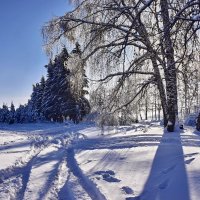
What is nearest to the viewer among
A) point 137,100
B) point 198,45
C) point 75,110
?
point 198,45

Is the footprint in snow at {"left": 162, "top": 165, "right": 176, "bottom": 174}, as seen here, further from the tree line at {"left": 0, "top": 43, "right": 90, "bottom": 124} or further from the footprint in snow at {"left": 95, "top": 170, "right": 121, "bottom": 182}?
the tree line at {"left": 0, "top": 43, "right": 90, "bottom": 124}

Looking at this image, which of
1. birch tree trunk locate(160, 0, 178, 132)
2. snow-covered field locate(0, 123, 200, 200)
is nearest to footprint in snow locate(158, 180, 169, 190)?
snow-covered field locate(0, 123, 200, 200)

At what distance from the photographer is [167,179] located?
6.74 m

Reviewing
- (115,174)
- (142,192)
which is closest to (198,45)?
(115,174)

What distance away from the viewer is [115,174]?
301 inches

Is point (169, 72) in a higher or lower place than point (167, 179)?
higher

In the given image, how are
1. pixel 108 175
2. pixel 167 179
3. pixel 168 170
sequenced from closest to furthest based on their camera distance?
pixel 167 179 < pixel 168 170 < pixel 108 175

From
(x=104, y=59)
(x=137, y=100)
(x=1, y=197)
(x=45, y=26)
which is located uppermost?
(x=45, y=26)

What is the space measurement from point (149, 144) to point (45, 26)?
6582 mm

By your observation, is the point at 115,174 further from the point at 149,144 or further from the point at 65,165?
the point at 149,144

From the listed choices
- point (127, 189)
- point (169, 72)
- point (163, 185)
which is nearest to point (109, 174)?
point (127, 189)

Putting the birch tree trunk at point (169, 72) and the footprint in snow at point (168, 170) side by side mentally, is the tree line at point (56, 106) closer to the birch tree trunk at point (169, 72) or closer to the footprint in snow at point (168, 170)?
the birch tree trunk at point (169, 72)

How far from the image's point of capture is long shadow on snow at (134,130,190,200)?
19.3ft

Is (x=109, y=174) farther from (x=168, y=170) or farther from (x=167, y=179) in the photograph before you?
(x=167, y=179)
